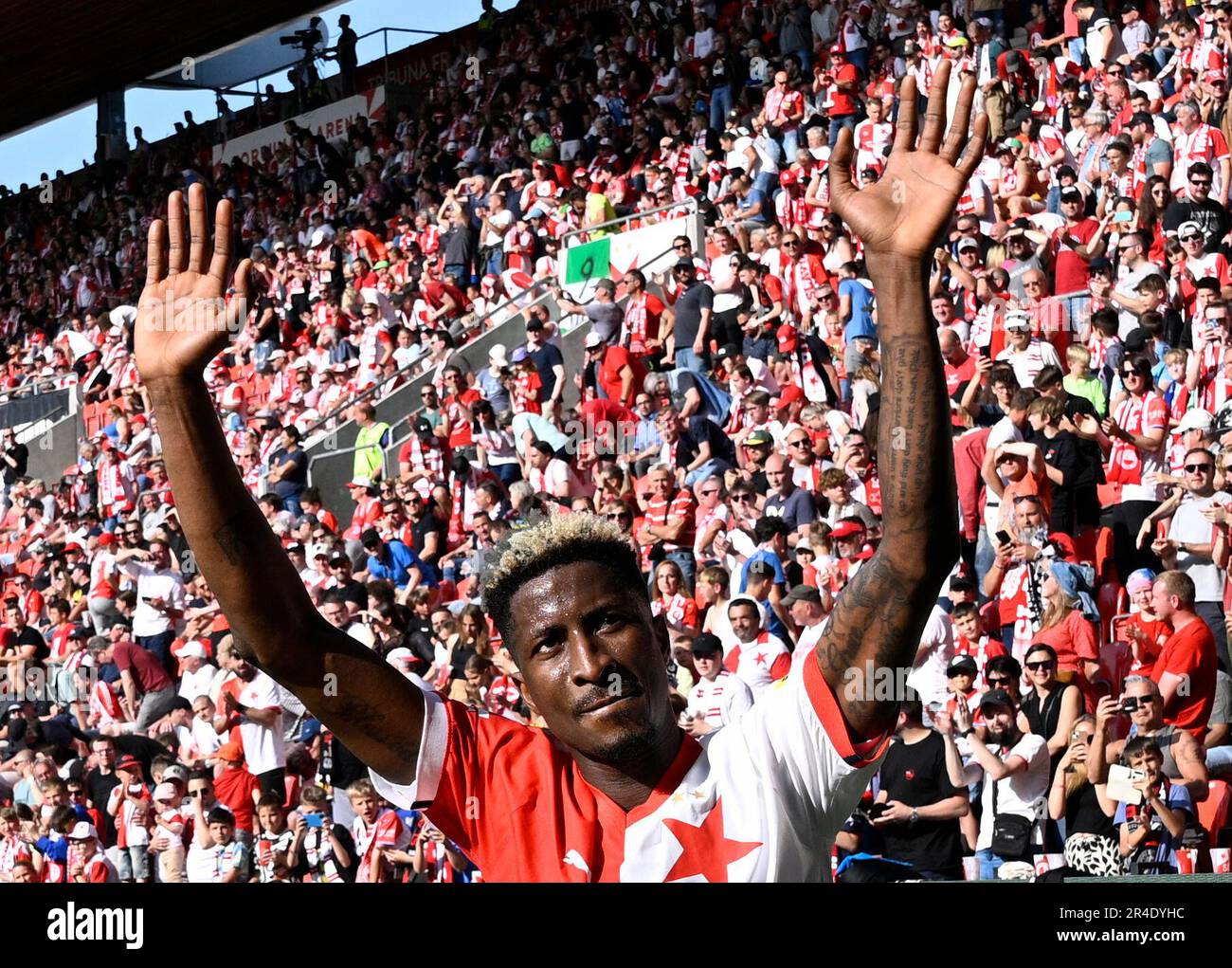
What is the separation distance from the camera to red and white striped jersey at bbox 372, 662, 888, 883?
2.35 metres

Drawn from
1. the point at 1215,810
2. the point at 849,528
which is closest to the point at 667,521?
the point at 849,528

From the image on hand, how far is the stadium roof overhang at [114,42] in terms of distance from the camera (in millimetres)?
24062

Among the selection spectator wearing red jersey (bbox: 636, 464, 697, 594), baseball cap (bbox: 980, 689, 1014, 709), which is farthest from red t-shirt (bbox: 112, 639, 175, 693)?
baseball cap (bbox: 980, 689, 1014, 709)

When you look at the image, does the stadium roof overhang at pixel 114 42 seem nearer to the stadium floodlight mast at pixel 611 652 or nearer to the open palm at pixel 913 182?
the stadium floodlight mast at pixel 611 652

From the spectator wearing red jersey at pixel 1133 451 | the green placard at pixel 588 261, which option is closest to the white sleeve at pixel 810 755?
the spectator wearing red jersey at pixel 1133 451

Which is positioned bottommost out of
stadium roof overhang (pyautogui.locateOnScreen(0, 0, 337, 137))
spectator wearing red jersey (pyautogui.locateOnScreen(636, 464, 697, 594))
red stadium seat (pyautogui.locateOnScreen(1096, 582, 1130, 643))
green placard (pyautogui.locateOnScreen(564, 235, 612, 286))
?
red stadium seat (pyautogui.locateOnScreen(1096, 582, 1130, 643))

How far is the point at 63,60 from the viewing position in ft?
85.1

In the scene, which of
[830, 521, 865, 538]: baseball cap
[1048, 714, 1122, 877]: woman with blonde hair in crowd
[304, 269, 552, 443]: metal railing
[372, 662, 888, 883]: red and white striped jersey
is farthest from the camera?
[304, 269, 552, 443]: metal railing

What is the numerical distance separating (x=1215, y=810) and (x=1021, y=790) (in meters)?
0.65

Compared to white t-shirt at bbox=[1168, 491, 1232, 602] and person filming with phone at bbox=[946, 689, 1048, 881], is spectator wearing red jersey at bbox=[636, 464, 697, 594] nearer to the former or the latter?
white t-shirt at bbox=[1168, 491, 1232, 602]

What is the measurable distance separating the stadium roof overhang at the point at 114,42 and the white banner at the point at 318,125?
5.77ft

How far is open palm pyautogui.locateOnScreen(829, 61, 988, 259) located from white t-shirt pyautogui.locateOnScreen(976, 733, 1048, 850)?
4.10m
